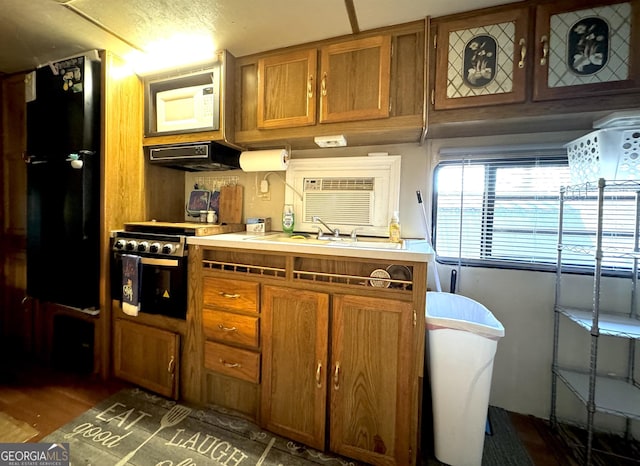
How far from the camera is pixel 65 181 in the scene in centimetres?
183

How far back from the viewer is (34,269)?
199 centimetres

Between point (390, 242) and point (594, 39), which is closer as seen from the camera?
point (594, 39)

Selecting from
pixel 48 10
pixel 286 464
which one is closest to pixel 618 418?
pixel 286 464

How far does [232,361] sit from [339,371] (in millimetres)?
638

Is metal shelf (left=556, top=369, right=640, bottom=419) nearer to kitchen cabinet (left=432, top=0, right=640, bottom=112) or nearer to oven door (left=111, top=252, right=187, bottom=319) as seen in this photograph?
kitchen cabinet (left=432, top=0, right=640, bottom=112)

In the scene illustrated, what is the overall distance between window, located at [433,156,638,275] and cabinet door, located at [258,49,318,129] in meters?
0.99

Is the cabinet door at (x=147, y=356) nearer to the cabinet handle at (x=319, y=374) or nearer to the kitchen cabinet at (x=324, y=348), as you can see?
the kitchen cabinet at (x=324, y=348)

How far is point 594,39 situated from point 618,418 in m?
2.00

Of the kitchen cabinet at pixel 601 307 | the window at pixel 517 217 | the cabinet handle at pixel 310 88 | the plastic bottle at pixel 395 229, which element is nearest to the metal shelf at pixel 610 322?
the kitchen cabinet at pixel 601 307

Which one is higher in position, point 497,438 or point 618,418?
point 618,418

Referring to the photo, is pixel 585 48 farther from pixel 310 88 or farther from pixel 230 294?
pixel 230 294

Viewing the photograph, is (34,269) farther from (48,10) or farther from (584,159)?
(584,159)

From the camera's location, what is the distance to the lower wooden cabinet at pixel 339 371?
4.01 feet

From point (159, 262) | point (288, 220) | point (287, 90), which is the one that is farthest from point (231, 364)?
point (287, 90)
